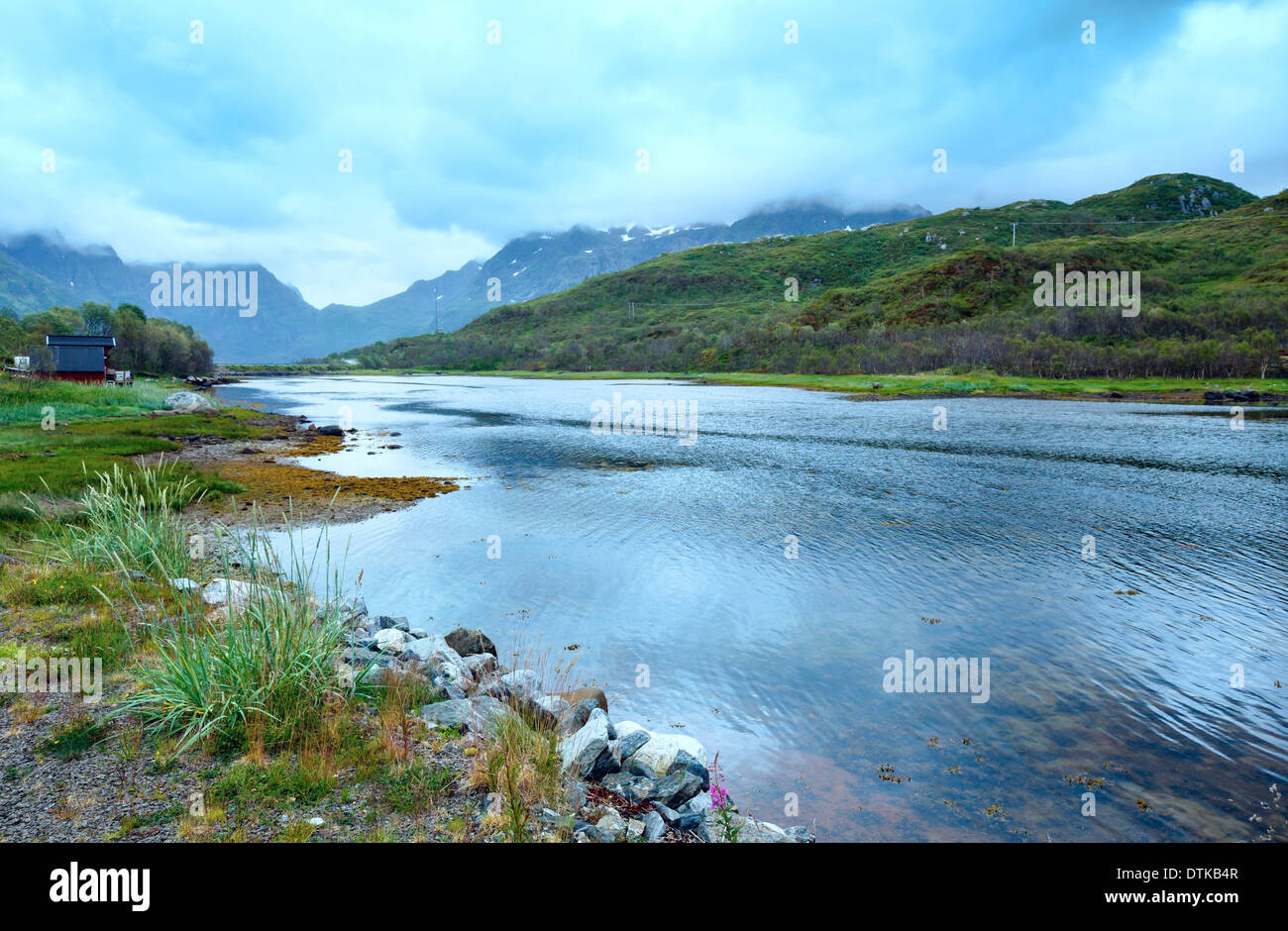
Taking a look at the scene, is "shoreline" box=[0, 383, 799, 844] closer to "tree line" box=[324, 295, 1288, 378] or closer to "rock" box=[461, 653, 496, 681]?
"rock" box=[461, 653, 496, 681]

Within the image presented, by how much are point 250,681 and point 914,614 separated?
1321 centimetres

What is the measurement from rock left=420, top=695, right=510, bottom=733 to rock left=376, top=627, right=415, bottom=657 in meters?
2.49

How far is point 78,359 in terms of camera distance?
2896 inches

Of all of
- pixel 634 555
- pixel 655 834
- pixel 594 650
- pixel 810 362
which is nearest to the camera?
pixel 655 834

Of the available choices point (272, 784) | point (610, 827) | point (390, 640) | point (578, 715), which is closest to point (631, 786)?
point (610, 827)

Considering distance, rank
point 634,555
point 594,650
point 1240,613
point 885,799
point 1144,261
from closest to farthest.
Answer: point 885,799
point 594,650
point 1240,613
point 634,555
point 1144,261

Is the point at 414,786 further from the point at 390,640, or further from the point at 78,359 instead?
the point at 78,359

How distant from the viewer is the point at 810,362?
15062 centimetres

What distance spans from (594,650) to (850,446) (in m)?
35.9

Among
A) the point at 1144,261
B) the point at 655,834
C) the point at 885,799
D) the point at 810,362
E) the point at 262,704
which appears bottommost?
the point at 885,799

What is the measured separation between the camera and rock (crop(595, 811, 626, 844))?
20.4 ft
